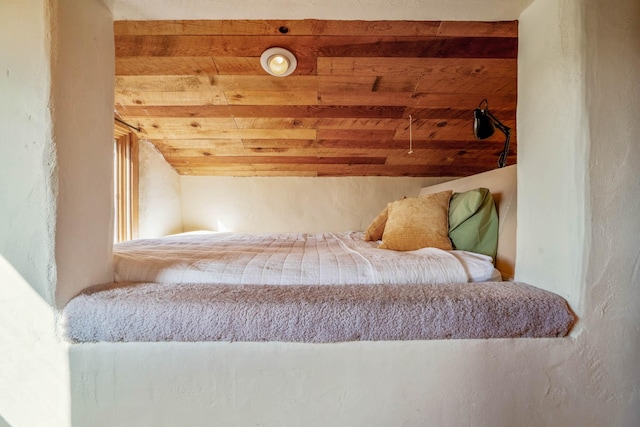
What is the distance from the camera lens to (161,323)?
0.60m

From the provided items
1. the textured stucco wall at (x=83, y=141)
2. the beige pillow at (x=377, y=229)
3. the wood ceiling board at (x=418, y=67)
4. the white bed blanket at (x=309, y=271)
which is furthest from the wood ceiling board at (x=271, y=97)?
the white bed blanket at (x=309, y=271)

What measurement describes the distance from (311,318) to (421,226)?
2.30 ft

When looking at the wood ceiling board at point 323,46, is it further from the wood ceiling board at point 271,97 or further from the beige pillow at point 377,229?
the beige pillow at point 377,229

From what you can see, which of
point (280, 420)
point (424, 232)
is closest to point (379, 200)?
point (424, 232)

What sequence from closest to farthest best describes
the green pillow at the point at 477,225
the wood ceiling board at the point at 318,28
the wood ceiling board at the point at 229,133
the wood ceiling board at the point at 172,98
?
the green pillow at the point at 477,225 < the wood ceiling board at the point at 318,28 < the wood ceiling board at the point at 172,98 < the wood ceiling board at the point at 229,133

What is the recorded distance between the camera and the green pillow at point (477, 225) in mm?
972

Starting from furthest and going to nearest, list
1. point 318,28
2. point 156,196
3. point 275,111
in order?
point 156,196
point 275,111
point 318,28

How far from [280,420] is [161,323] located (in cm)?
35

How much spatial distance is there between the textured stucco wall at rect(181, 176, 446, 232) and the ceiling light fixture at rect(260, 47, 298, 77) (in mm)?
1306

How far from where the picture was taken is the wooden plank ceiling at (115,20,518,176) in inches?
54.8

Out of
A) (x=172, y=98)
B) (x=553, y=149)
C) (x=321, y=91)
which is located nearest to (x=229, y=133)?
(x=172, y=98)

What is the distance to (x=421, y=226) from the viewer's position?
1.11m

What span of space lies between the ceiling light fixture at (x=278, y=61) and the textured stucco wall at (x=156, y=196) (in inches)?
58.8

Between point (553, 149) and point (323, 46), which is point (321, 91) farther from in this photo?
point (553, 149)
